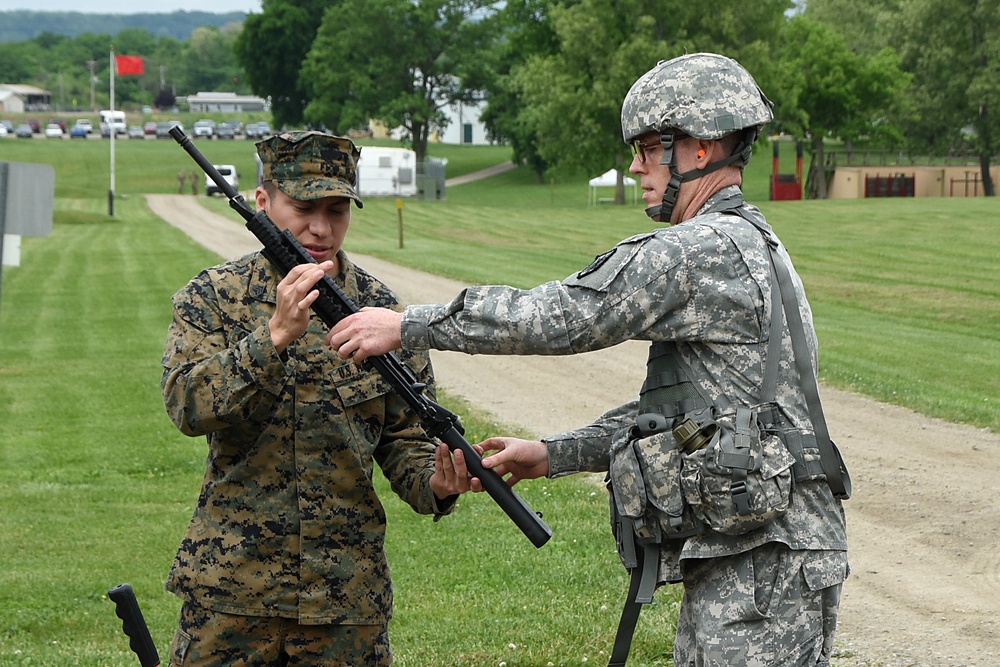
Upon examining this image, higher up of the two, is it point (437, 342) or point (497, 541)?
point (437, 342)

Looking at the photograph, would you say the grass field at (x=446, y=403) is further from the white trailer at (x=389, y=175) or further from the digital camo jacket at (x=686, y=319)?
the white trailer at (x=389, y=175)

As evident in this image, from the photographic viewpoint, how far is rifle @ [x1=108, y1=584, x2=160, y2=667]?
3754 mm

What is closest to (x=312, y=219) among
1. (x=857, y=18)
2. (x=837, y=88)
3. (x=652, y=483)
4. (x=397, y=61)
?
(x=652, y=483)

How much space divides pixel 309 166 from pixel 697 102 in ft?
4.17

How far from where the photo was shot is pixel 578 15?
212ft

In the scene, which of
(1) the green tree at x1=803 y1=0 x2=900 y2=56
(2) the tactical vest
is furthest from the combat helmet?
(1) the green tree at x1=803 y1=0 x2=900 y2=56

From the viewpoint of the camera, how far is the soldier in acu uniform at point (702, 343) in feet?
11.4

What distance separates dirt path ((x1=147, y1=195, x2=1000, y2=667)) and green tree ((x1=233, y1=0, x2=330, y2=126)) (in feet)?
281

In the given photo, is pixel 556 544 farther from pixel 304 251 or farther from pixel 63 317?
pixel 63 317

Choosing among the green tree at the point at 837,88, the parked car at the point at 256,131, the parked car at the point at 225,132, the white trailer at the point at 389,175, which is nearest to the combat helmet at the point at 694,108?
the white trailer at the point at 389,175

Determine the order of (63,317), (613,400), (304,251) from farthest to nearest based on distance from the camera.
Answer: (63,317), (613,400), (304,251)

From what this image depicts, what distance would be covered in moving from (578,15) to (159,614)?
5980 centimetres

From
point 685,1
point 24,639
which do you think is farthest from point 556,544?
point 685,1

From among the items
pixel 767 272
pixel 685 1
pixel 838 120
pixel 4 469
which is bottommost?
pixel 4 469
